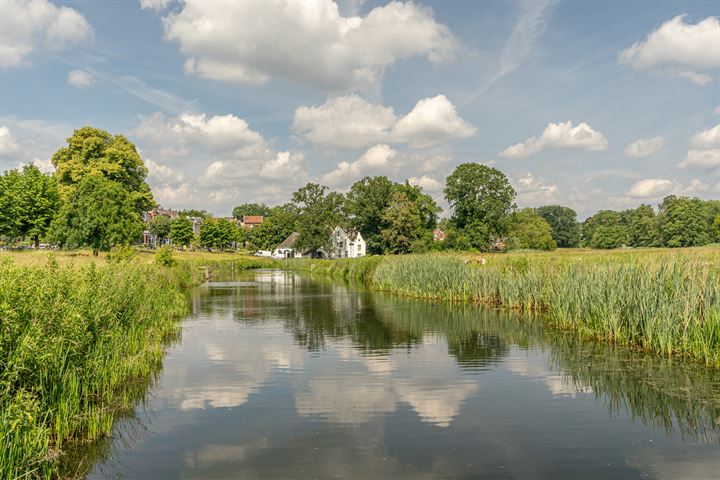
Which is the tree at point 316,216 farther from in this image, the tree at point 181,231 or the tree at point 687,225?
the tree at point 687,225

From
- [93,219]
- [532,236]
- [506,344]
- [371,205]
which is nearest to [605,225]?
[532,236]

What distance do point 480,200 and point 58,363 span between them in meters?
80.9

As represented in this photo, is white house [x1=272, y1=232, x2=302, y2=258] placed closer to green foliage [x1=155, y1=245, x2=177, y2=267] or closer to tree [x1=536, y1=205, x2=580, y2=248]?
green foliage [x1=155, y1=245, x2=177, y2=267]

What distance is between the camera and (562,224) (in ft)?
577

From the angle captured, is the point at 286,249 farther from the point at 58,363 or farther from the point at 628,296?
the point at 58,363

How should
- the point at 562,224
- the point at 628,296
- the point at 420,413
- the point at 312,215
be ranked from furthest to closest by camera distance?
the point at 562,224
the point at 312,215
the point at 628,296
the point at 420,413

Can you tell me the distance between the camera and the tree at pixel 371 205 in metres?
95.1

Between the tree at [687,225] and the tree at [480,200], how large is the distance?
163 feet

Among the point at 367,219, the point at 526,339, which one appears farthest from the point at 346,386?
the point at 367,219

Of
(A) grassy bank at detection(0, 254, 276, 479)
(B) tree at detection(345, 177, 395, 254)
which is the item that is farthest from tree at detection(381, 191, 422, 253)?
(A) grassy bank at detection(0, 254, 276, 479)

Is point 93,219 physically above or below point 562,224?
below

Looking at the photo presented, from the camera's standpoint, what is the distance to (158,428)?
404 inches

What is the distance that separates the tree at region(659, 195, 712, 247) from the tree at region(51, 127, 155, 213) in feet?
348

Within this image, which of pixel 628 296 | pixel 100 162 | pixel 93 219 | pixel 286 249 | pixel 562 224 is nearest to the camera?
pixel 628 296
